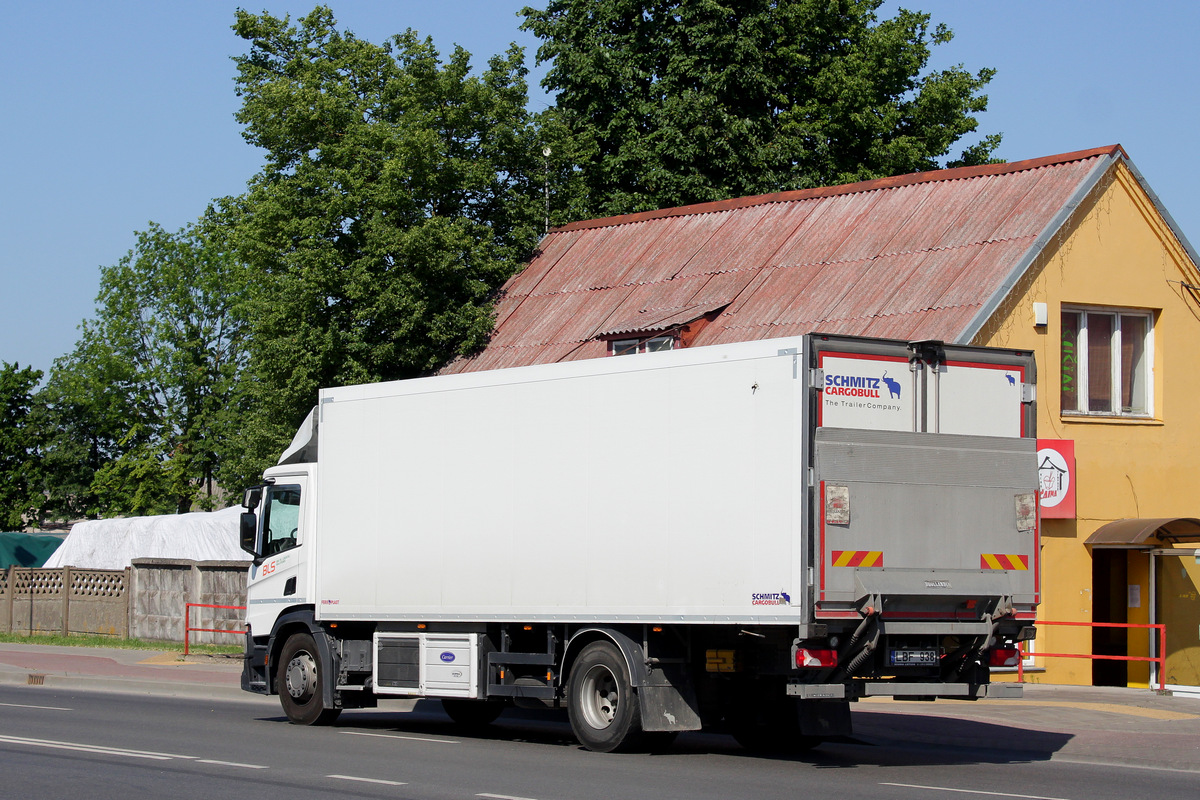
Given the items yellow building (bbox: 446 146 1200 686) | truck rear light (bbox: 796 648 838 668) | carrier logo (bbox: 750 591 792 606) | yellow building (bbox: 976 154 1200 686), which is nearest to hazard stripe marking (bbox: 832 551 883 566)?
carrier logo (bbox: 750 591 792 606)

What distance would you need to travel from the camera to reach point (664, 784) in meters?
11.1

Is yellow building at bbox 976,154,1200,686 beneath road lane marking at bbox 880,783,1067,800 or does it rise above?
above

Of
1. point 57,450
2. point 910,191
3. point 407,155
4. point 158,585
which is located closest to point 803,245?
point 910,191

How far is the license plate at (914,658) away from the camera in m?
12.2

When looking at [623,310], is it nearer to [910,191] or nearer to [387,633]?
[910,191]

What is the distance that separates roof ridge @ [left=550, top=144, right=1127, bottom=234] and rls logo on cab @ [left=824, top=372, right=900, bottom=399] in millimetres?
12358

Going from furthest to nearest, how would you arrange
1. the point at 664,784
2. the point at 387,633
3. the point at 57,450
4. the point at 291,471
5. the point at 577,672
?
the point at 57,450, the point at 291,471, the point at 387,633, the point at 577,672, the point at 664,784

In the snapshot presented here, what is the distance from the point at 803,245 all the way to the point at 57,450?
61.2 meters

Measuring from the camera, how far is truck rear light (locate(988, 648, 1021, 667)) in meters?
12.8

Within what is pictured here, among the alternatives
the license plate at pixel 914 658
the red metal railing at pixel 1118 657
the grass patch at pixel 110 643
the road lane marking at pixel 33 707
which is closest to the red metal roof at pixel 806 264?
the red metal railing at pixel 1118 657

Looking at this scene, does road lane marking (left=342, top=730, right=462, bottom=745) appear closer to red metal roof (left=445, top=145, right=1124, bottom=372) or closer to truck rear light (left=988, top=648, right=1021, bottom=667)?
truck rear light (left=988, top=648, right=1021, bottom=667)

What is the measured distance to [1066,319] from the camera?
2303 centimetres

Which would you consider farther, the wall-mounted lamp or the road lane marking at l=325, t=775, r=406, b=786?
the wall-mounted lamp

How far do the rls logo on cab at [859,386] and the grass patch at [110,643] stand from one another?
18.2 metres
